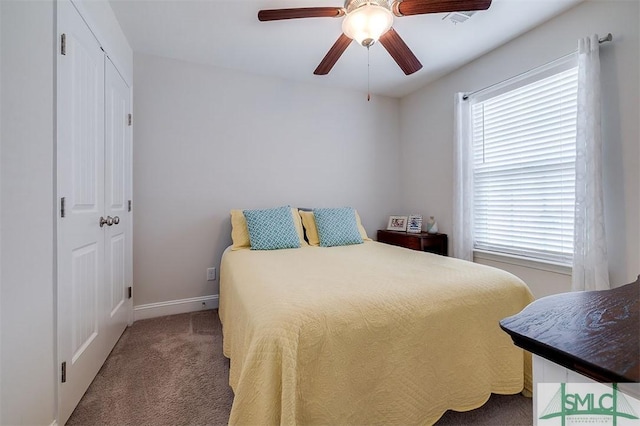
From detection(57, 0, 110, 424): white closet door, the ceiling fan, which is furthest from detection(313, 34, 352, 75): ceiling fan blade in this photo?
detection(57, 0, 110, 424): white closet door

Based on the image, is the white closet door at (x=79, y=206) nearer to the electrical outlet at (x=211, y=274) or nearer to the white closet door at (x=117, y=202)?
the white closet door at (x=117, y=202)

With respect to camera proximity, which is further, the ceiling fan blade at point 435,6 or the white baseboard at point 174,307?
the white baseboard at point 174,307

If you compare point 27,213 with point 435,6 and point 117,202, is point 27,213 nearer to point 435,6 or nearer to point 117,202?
point 117,202

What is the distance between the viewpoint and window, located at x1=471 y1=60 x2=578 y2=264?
207 centimetres

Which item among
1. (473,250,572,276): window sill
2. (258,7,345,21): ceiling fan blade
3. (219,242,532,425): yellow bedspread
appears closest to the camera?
(219,242,532,425): yellow bedspread

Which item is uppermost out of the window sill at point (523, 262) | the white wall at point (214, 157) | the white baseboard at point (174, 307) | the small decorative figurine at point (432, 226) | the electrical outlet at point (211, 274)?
the white wall at point (214, 157)

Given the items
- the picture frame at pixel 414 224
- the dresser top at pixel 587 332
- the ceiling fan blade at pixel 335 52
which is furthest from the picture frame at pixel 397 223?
the dresser top at pixel 587 332

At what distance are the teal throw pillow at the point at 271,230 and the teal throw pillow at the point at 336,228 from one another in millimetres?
271

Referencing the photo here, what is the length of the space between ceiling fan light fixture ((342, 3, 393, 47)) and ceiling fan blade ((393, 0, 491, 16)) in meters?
0.10

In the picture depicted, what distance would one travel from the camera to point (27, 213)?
108cm

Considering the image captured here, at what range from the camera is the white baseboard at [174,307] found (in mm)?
2537

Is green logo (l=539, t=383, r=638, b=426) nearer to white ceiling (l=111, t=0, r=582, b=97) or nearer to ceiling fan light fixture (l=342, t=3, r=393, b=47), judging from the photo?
ceiling fan light fixture (l=342, t=3, r=393, b=47)

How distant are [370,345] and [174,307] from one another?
2.28m

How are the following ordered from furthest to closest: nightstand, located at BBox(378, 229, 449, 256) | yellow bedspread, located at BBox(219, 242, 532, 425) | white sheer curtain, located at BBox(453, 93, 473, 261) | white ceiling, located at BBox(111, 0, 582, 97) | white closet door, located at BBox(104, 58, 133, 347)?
nightstand, located at BBox(378, 229, 449, 256) → white sheer curtain, located at BBox(453, 93, 473, 261) → white ceiling, located at BBox(111, 0, 582, 97) → white closet door, located at BBox(104, 58, 133, 347) → yellow bedspread, located at BBox(219, 242, 532, 425)
